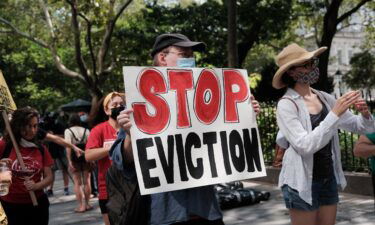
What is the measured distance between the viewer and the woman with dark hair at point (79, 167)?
873cm

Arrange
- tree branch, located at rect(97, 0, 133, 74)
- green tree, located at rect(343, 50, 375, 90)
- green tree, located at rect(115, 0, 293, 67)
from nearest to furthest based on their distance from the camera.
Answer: tree branch, located at rect(97, 0, 133, 74), green tree, located at rect(115, 0, 293, 67), green tree, located at rect(343, 50, 375, 90)

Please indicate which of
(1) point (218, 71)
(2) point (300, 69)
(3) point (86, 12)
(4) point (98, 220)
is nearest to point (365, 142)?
(2) point (300, 69)

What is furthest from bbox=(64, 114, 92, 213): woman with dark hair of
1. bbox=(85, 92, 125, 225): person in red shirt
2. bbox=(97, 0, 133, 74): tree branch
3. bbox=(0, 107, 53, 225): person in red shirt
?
bbox=(97, 0, 133, 74): tree branch

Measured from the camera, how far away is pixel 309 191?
3.24 metres

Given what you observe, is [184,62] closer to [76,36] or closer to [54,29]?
[76,36]

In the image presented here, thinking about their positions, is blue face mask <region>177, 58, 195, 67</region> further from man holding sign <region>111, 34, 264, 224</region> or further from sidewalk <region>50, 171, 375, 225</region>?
sidewalk <region>50, 171, 375, 225</region>

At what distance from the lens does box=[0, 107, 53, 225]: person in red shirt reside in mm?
4207

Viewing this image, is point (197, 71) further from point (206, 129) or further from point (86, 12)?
point (86, 12)

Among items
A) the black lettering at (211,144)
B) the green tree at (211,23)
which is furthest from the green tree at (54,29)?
the black lettering at (211,144)

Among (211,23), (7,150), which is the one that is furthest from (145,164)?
(211,23)

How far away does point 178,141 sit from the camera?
9.02ft

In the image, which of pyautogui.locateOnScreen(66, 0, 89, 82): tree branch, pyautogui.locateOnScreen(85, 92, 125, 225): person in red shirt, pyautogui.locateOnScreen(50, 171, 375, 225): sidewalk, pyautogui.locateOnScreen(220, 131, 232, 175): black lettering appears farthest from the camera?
pyautogui.locateOnScreen(66, 0, 89, 82): tree branch

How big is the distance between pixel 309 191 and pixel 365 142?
0.50 metres

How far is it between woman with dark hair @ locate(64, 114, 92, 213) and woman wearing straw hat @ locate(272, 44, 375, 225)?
5901mm
